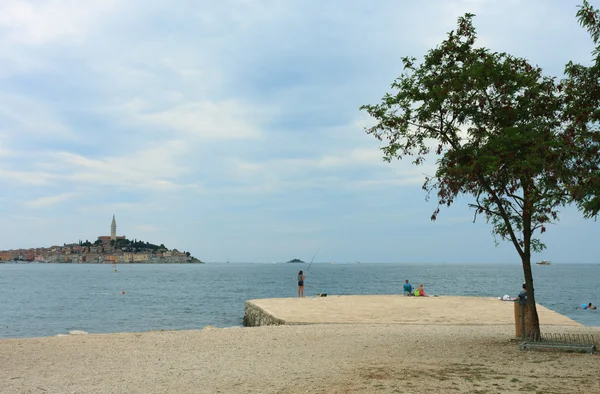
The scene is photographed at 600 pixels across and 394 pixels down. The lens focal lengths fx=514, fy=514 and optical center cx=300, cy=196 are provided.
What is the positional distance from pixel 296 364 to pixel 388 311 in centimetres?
1323

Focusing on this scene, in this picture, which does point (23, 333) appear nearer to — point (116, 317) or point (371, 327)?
point (116, 317)

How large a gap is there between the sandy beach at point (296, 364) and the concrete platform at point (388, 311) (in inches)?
154

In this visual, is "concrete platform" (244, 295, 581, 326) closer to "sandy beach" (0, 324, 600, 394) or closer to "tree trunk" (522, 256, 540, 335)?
"sandy beach" (0, 324, 600, 394)

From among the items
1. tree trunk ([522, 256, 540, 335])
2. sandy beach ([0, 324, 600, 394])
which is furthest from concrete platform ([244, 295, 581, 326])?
tree trunk ([522, 256, 540, 335])

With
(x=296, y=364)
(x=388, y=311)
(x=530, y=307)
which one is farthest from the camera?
(x=388, y=311)

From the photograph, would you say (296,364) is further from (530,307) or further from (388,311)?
(388,311)

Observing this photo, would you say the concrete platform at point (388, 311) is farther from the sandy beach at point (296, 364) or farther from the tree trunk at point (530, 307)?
the tree trunk at point (530, 307)

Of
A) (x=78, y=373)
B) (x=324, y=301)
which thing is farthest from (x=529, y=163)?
(x=324, y=301)

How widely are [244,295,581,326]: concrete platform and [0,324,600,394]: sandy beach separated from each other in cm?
390

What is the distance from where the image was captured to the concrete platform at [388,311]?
21473mm

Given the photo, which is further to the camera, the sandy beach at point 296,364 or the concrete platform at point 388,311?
the concrete platform at point 388,311

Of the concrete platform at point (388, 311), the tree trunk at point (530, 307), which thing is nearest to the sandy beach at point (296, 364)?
the tree trunk at point (530, 307)

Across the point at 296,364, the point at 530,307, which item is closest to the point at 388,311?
the point at 530,307

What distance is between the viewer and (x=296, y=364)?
11805 millimetres
